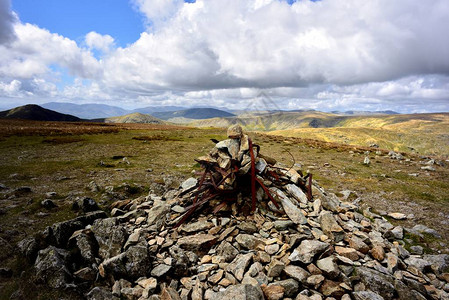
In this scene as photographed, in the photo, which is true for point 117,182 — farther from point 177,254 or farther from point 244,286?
point 244,286

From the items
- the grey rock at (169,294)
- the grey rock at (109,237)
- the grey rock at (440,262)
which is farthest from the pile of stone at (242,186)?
the grey rock at (440,262)

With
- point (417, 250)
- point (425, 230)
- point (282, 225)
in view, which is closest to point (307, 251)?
point (282, 225)

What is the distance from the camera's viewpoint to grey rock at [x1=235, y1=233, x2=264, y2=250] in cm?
610

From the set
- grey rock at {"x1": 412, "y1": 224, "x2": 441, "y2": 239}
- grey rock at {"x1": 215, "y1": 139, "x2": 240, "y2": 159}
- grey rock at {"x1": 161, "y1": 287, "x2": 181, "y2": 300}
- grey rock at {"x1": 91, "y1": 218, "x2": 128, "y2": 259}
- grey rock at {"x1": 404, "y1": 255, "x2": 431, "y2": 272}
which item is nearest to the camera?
grey rock at {"x1": 161, "y1": 287, "x2": 181, "y2": 300}

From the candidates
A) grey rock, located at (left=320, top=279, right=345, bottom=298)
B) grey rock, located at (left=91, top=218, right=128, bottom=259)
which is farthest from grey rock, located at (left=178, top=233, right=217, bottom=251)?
grey rock, located at (left=320, top=279, right=345, bottom=298)

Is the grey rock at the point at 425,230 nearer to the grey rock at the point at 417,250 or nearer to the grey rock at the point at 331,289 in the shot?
the grey rock at the point at 417,250

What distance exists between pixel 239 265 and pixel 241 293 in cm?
92

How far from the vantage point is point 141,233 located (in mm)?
6719

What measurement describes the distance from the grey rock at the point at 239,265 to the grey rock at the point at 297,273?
96 centimetres

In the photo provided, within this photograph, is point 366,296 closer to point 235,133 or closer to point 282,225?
point 282,225

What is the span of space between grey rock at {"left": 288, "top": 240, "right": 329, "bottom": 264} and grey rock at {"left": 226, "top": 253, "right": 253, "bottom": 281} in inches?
43.7

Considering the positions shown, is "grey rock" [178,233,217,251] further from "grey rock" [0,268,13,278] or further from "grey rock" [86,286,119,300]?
"grey rock" [0,268,13,278]

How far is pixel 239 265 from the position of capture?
5.41 metres

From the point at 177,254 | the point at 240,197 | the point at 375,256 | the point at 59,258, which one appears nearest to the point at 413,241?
→ the point at 375,256
